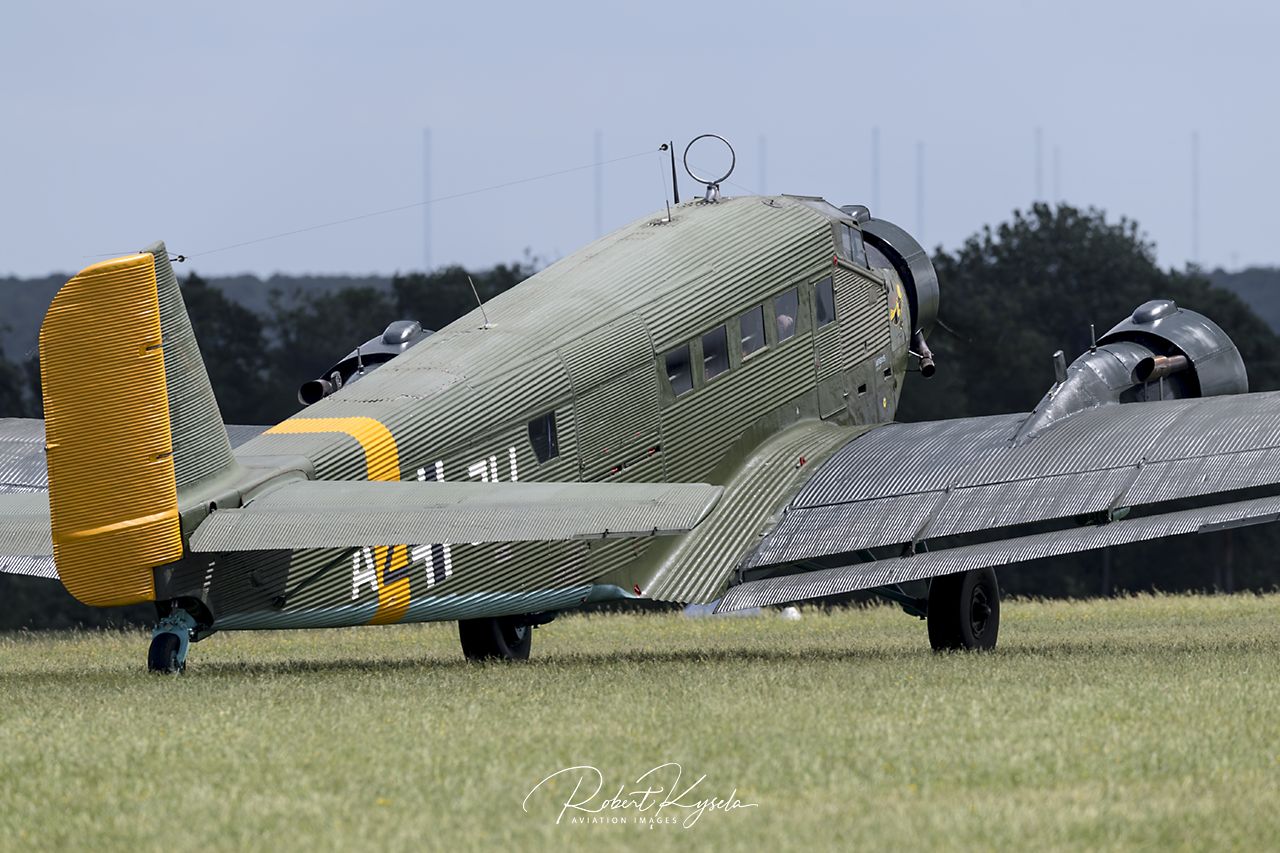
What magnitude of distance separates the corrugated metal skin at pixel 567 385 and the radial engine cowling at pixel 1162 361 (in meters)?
2.66

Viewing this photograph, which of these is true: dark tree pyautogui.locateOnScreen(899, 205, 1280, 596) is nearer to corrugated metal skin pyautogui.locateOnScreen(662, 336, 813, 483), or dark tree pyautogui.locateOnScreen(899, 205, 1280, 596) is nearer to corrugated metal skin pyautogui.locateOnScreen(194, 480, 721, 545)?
corrugated metal skin pyautogui.locateOnScreen(662, 336, 813, 483)

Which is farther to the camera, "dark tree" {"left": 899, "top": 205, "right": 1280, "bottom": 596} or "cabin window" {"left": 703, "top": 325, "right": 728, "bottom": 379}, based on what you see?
"dark tree" {"left": 899, "top": 205, "right": 1280, "bottom": 596}

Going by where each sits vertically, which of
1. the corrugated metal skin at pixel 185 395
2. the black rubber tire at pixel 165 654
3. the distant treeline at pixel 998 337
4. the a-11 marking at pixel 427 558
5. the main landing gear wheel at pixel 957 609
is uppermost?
the corrugated metal skin at pixel 185 395

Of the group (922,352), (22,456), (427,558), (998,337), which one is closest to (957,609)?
(427,558)

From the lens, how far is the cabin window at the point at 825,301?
63.2 feet

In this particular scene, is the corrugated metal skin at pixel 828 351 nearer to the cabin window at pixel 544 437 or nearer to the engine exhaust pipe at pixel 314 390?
the cabin window at pixel 544 437

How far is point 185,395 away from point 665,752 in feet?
15.0

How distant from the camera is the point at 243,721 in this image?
1170 centimetres

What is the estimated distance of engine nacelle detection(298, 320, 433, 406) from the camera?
758 inches

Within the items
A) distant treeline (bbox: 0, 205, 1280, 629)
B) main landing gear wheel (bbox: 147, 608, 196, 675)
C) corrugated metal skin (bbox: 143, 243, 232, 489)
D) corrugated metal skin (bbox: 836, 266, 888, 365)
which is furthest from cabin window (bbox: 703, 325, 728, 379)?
distant treeline (bbox: 0, 205, 1280, 629)

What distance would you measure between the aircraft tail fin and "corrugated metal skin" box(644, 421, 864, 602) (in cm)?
453

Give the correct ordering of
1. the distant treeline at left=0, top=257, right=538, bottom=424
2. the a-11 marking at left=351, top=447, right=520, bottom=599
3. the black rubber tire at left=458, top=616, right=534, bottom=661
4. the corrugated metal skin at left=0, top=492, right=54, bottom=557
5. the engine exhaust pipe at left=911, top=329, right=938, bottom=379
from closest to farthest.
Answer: the corrugated metal skin at left=0, top=492, right=54, bottom=557
the a-11 marking at left=351, top=447, right=520, bottom=599
the black rubber tire at left=458, top=616, right=534, bottom=661
the engine exhaust pipe at left=911, top=329, right=938, bottom=379
the distant treeline at left=0, top=257, right=538, bottom=424
